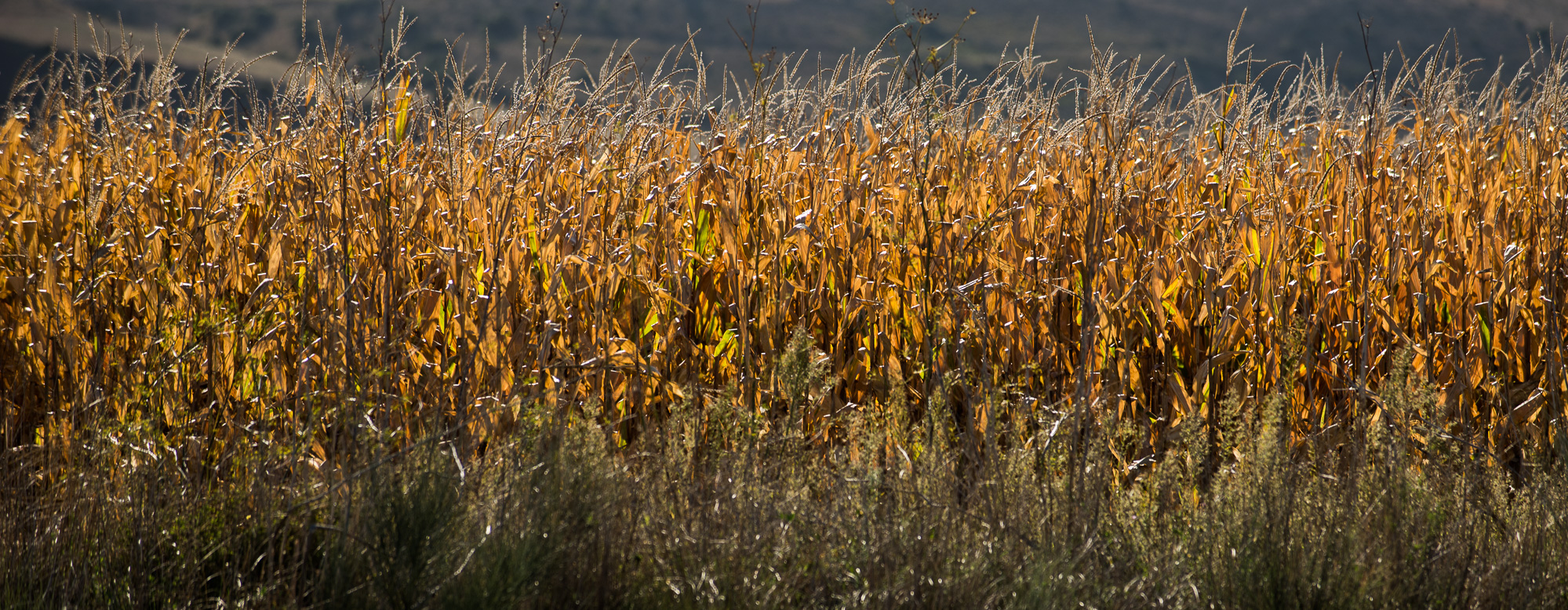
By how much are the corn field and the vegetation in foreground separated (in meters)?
0.02

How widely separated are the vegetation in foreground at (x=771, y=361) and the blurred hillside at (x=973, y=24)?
388ft

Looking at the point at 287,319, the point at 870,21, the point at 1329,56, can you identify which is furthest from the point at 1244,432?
the point at 1329,56

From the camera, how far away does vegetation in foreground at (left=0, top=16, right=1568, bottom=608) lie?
175cm

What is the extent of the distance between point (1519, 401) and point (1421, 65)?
2156mm

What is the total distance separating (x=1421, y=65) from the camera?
4.20 metres

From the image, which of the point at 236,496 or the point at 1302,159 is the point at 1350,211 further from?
the point at 236,496

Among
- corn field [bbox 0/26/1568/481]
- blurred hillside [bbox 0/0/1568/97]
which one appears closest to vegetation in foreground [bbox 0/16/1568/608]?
corn field [bbox 0/26/1568/481]

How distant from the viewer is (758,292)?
286cm

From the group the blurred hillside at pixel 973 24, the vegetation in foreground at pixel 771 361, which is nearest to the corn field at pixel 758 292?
the vegetation in foreground at pixel 771 361

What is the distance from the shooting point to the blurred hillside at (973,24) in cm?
12575

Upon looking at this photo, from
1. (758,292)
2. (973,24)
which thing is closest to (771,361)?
(758,292)

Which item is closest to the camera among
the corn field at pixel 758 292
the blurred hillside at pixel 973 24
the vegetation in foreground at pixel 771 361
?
the vegetation in foreground at pixel 771 361

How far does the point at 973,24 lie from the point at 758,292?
163285mm

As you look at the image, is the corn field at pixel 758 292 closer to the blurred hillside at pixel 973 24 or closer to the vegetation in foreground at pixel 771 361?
the vegetation in foreground at pixel 771 361
